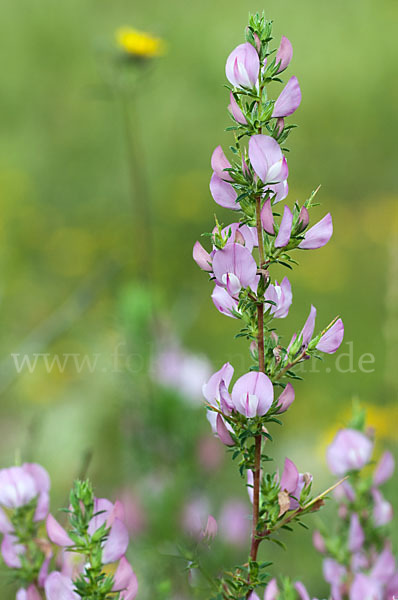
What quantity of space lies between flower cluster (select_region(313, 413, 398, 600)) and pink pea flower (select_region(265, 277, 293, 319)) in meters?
0.20

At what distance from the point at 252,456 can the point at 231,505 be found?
1025 mm

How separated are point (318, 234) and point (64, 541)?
0.26 meters

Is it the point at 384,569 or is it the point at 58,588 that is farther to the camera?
the point at 384,569

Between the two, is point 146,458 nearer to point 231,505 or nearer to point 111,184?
point 231,505

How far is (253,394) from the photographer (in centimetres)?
45

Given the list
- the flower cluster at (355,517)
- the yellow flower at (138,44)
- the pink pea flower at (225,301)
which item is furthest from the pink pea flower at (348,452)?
the yellow flower at (138,44)

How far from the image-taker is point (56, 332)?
1153mm

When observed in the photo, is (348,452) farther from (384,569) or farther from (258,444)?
(258,444)

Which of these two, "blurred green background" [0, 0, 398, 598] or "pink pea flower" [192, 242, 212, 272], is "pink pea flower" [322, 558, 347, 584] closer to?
"pink pea flower" [192, 242, 212, 272]

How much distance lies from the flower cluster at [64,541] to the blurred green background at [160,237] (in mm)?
552

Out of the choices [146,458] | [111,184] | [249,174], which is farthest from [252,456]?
[111,184]

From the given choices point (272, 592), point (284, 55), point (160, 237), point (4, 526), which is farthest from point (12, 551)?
point (160, 237)

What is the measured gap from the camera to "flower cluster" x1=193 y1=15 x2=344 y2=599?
45 cm

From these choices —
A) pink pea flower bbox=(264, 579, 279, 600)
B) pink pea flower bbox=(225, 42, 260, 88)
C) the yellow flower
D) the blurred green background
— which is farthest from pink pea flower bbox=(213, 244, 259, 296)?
the yellow flower
